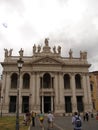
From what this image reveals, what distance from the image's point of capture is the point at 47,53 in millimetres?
57594

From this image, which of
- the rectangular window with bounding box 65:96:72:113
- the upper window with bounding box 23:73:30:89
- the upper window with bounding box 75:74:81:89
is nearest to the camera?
the rectangular window with bounding box 65:96:72:113

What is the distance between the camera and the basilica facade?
174 feet

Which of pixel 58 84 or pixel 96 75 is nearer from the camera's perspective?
pixel 58 84

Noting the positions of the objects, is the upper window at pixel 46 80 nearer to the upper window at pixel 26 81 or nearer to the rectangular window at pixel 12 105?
the upper window at pixel 26 81

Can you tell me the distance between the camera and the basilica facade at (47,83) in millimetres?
53062

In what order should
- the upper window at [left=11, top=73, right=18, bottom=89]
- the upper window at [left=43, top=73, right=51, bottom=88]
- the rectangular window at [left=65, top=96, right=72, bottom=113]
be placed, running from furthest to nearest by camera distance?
the upper window at [left=43, top=73, right=51, bottom=88] → the upper window at [left=11, top=73, right=18, bottom=89] → the rectangular window at [left=65, top=96, right=72, bottom=113]

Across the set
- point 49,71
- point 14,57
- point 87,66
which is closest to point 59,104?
point 49,71

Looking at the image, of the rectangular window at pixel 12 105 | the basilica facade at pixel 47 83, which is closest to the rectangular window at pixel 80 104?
the basilica facade at pixel 47 83

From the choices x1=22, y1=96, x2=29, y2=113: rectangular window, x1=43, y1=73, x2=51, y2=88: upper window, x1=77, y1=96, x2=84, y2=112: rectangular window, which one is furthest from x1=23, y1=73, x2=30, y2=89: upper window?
x1=77, y1=96, x2=84, y2=112: rectangular window

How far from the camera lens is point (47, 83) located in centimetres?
5731

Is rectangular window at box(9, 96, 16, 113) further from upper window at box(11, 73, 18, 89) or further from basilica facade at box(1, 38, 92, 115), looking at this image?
upper window at box(11, 73, 18, 89)

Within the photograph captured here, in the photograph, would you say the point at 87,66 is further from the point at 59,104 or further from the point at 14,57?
the point at 14,57

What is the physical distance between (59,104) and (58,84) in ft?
18.5

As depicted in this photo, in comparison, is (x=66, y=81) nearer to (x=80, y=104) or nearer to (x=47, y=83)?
(x=47, y=83)
